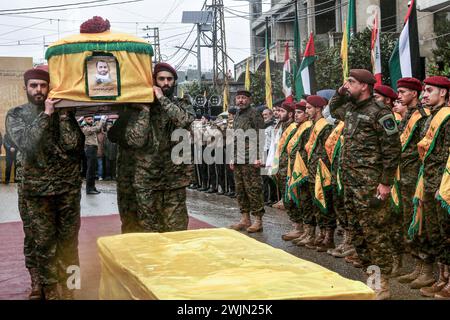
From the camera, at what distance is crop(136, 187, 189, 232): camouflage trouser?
578cm

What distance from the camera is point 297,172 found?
27.0 ft

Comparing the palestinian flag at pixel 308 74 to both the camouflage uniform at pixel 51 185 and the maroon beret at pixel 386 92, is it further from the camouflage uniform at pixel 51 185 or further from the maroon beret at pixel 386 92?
the camouflage uniform at pixel 51 185

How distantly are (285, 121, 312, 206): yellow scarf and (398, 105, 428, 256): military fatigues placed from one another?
1526 millimetres

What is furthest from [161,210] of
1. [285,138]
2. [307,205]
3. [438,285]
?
[285,138]

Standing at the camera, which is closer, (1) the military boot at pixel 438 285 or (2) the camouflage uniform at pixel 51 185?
(2) the camouflage uniform at pixel 51 185

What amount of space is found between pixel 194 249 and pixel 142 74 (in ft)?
7.36

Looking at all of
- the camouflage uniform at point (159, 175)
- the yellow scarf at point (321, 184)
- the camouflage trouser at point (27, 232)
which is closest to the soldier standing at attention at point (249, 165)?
the yellow scarf at point (321, 184)

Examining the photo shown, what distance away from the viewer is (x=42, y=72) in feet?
17.1

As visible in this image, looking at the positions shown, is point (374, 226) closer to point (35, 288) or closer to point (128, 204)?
point (128, 204)

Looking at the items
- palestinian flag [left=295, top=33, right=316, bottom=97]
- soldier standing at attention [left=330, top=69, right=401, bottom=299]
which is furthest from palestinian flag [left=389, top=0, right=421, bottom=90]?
palestinian flag [left=295, top=33, right=316, bottom=97]

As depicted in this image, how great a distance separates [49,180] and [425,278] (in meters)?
3.56

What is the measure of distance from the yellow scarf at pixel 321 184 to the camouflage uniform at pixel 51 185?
327cm

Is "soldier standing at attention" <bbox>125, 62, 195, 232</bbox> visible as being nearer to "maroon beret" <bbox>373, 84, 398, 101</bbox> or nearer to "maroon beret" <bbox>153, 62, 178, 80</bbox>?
"maroon beret" <bbox>153, 62, 178, 80</bbox>

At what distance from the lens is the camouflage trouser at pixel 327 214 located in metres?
7.78
